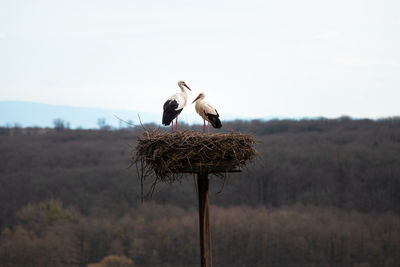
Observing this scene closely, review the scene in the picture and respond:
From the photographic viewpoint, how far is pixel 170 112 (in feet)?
28.0

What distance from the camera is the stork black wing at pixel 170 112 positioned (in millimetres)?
8516

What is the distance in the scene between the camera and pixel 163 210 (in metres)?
101

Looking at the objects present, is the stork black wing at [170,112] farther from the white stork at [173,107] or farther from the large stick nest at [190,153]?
the large stick nest at [190,153]

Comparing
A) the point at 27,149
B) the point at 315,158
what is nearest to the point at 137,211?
the point at 315,158

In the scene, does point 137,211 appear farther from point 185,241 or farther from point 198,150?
point 198,150

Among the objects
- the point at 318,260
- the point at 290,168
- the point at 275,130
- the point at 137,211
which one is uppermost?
the point at 275,130

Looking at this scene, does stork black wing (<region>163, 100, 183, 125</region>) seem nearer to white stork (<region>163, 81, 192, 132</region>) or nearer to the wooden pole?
white stork (<region>163, 81, 192, 132</region>)

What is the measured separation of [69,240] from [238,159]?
82.3 metres

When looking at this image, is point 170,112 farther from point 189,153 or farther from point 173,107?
point 189,153

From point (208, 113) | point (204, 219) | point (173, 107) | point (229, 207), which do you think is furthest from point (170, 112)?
point (229, 207)

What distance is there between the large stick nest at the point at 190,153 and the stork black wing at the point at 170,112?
38.4 inches

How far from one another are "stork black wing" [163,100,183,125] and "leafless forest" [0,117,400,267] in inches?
2153

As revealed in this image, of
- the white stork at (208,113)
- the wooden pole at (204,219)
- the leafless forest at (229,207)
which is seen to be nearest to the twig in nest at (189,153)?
the wooden pole at (204,219)

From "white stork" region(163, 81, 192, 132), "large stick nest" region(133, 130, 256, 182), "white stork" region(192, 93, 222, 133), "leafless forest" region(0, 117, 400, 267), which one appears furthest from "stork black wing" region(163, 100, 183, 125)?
"leafless forest" region(0, 117, 400, 267)
